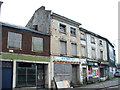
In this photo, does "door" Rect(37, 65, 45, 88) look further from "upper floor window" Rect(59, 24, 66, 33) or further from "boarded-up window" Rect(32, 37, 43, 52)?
"upper floor window" Rect(59, 24, 66, 33)

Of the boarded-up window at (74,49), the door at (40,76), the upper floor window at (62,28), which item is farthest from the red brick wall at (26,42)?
the boarded-up window at (74,49)

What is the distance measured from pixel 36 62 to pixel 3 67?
3669 millimetres

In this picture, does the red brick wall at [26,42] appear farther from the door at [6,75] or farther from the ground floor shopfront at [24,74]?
the door at [6,75]

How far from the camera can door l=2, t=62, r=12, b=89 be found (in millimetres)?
13766

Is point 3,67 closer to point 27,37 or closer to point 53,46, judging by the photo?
point 27,37

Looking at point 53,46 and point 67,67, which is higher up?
point 53,46

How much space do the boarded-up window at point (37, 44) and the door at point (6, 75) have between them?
3.42 meters

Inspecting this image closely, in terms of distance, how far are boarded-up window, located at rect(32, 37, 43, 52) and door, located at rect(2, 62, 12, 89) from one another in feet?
11.2

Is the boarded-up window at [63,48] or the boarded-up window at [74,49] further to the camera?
the boarded-up window at [74,49]

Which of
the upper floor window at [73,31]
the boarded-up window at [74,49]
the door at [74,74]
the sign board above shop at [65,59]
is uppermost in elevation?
the upper floor window at [73,31]

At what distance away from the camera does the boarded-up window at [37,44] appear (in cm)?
1666

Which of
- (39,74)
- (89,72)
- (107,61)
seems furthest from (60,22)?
(107,61)

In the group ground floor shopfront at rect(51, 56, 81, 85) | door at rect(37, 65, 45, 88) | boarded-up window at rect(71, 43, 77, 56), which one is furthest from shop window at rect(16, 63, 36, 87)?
boarded-up window at rect(71, 43, 77, 56)

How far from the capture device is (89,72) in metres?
23.5
